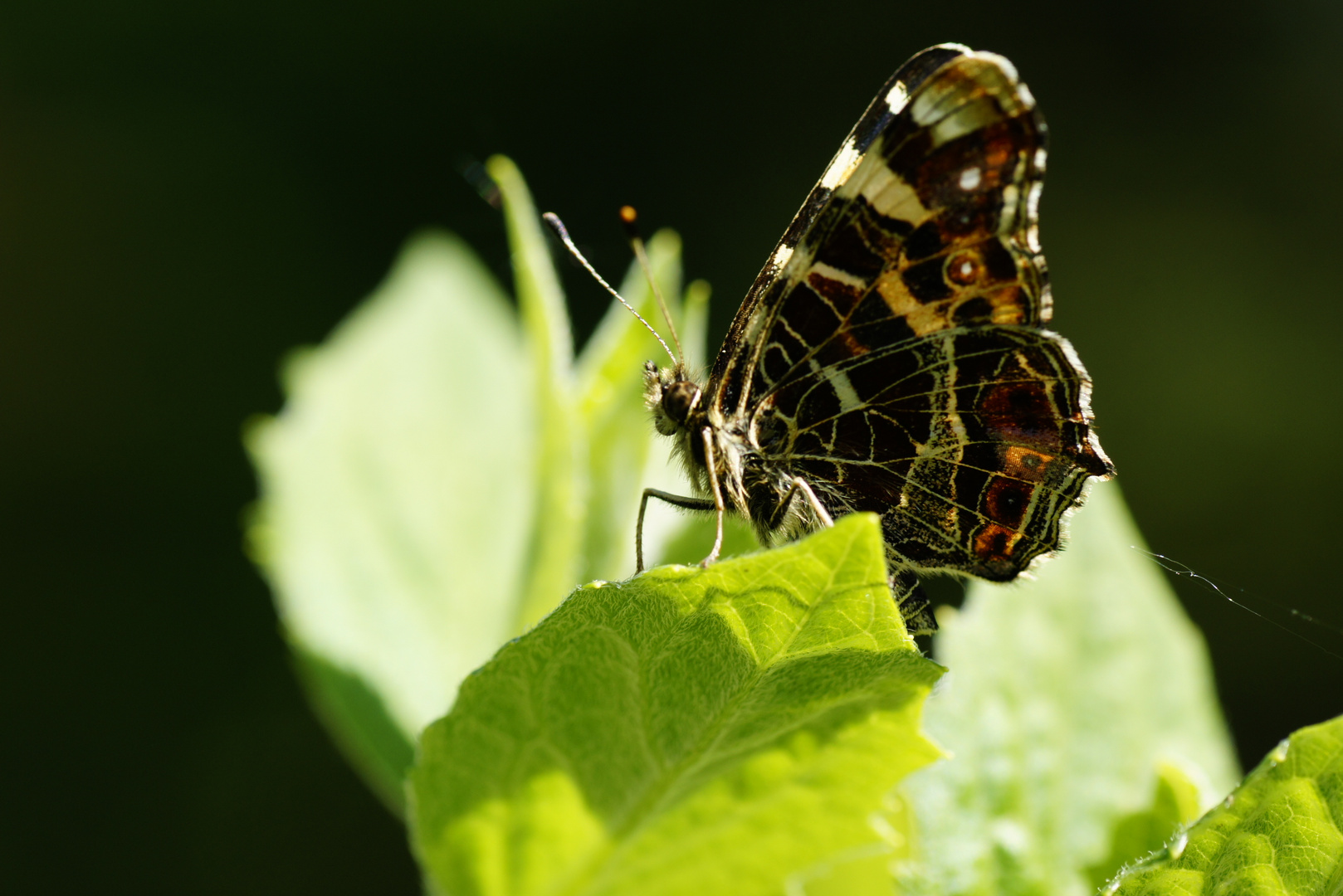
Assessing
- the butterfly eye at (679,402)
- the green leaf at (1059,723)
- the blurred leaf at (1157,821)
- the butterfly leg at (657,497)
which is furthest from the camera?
the butterfly eye at (679,402)

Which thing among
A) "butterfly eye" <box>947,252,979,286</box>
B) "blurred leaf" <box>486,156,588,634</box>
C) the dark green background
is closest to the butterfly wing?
"butterfly eye" <box>947,252,979,286</box>

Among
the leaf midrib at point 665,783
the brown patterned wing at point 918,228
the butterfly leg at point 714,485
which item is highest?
the brown patterned wing at point 918,228

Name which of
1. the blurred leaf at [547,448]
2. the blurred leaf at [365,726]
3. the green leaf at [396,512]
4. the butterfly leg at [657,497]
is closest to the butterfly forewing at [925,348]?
the butterfly leg at [657,497]

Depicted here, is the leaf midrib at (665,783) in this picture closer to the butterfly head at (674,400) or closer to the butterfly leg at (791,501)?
the butterfly leg at (791,501)

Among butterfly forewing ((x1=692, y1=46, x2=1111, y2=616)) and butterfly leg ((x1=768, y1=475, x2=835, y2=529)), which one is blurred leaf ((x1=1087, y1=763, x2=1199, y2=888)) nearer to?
butterfly forewing ((x1=692, y1=46, x2=1111, y2=616))

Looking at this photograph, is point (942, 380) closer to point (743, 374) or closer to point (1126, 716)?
point (743, 374)

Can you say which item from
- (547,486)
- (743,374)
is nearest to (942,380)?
(743,374)

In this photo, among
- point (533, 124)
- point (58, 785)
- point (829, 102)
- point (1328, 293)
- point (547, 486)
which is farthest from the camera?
point (829, 102)
